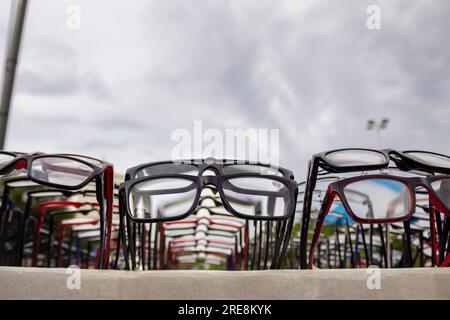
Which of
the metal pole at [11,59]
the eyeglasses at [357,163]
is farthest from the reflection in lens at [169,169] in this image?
the metal pole at [11,59]

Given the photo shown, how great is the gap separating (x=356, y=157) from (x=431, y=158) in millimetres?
82

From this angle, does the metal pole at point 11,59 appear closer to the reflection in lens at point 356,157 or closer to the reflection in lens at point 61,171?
the reflection in lens at point 61,171

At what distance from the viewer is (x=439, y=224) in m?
0.50

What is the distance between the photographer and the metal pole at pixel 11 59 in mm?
630

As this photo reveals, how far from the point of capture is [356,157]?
362mm

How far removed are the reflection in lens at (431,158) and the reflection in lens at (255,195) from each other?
133 millimetres

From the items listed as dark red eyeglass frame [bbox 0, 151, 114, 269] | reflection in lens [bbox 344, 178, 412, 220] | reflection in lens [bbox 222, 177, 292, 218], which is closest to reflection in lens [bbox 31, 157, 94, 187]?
dark red eyeglass frame [bbox 0, 151, 114, 269]

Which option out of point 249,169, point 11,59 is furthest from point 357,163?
point 11,59

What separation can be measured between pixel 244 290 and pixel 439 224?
41 centimetres

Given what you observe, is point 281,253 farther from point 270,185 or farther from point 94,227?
point 94,227

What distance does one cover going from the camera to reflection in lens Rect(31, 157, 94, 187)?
0.35 m

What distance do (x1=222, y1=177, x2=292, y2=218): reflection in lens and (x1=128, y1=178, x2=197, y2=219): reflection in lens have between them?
0.04m

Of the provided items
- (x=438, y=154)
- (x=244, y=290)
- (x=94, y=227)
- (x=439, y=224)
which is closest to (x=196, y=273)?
(x=244, y=290)
